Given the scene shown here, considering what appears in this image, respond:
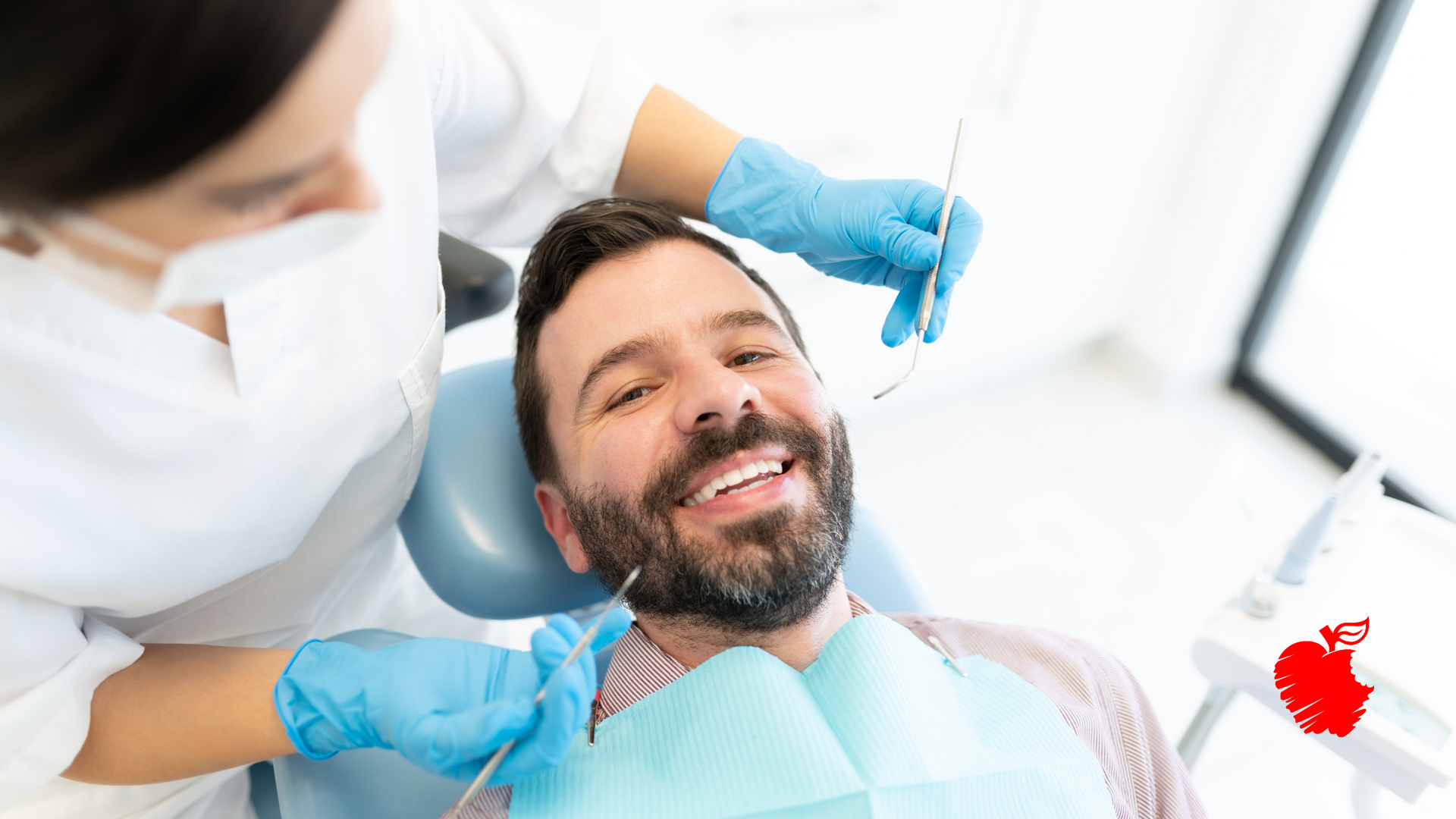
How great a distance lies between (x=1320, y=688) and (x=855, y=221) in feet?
2.78

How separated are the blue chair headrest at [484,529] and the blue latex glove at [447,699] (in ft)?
0.79

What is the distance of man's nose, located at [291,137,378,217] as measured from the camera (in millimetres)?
610

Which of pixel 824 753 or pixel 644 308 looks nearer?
pixel 824 753

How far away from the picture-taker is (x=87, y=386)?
2.55 ft

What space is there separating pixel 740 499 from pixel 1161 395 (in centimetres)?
228

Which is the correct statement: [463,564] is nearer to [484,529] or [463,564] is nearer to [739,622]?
[484,529]

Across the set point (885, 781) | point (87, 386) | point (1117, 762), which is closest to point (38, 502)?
point (87, 386)

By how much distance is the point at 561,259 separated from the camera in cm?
130

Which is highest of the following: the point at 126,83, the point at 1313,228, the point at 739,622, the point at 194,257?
the point at 126,83

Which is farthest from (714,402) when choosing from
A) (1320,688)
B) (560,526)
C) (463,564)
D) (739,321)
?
(1320,688)

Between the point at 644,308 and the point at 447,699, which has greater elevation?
the point at 644,308

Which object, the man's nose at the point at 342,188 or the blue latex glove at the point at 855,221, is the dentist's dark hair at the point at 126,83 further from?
the blue latex glove at the point at 855,221

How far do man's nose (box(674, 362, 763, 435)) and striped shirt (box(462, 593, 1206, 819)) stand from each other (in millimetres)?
294

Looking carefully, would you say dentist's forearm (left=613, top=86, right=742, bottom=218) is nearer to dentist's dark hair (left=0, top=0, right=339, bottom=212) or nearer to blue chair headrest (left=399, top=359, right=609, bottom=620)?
blue chair headrest (left=399, top=359, right=609, bottom=620)
